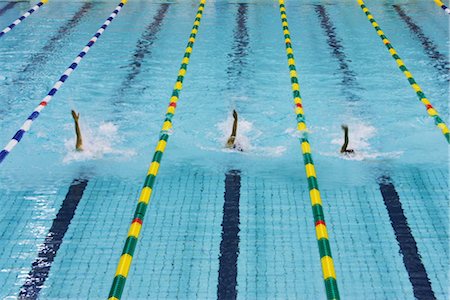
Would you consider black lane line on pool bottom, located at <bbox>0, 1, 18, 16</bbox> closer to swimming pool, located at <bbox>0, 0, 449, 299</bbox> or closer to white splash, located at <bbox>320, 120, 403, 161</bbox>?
swimming pool, located at <bbox>0, 0, 449, 299</bbox>

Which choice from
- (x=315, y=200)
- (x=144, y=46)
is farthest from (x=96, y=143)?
(x=144, y=46)

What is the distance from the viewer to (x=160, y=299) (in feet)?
9.62

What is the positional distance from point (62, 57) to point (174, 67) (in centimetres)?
117

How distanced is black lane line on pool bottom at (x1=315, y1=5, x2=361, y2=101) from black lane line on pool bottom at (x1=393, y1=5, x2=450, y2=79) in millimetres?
812

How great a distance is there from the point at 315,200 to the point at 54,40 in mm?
4478

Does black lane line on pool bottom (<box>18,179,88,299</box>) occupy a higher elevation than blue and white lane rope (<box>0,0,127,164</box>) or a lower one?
higher

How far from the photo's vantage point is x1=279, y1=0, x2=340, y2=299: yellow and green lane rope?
2.69 m

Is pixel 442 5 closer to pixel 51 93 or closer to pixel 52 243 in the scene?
pixel 51 93

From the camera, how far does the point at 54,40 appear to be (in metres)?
7.02

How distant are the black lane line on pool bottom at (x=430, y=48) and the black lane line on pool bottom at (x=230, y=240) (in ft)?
9.27

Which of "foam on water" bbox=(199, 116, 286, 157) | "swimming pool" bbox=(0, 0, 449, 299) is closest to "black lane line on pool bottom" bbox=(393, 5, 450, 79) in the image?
"swimming pool" bbox=(0, 0, 449, 299)

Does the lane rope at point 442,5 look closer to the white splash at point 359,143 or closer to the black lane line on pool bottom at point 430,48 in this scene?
the black lane line on pool bottom at point 430,48

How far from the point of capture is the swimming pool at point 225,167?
10.2 feet

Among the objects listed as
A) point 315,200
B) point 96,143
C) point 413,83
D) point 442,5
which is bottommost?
point 442,5
